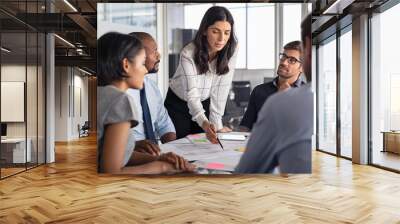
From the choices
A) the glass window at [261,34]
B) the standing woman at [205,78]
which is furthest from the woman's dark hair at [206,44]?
the glass window at [261,34]

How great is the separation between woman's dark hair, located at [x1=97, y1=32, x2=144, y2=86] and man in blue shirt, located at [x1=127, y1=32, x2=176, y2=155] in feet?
0.51

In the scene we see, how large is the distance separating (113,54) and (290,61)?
7.05 feet

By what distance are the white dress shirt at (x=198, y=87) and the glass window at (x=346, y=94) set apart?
179 inches

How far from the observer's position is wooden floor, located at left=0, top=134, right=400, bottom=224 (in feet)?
13.0

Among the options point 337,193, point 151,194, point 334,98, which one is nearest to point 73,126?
point 334,98

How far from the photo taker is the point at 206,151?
495 centimetres

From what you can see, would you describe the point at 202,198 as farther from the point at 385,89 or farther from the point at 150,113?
the point at 385,89

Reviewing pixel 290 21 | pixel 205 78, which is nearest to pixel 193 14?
pixel 205 78

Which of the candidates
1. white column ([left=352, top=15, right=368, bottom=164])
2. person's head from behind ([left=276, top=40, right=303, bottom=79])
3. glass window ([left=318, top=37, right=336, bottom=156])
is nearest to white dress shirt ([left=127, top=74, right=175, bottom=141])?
person's head from behind ([left=276, top=40, right=303, bottom=79])

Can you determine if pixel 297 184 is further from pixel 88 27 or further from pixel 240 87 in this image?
pixel 88 27

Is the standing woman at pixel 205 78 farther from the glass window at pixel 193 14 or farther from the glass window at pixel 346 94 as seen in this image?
the glass window at pixel 346 94

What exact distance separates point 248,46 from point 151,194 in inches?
87.2

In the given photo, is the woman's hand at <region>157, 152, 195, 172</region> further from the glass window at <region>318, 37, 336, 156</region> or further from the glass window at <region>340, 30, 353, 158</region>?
the glass window at <region>318, 37, 336, 156</region>

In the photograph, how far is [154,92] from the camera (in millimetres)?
4938
